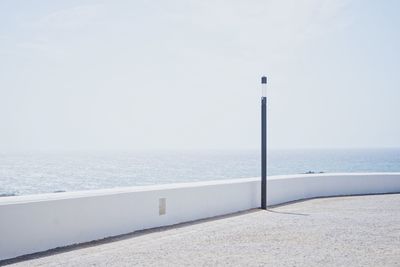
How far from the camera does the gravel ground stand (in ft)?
22.3

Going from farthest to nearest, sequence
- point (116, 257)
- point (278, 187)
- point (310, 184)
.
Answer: point (310, 184) < point (278, 187) < point (116, 257)

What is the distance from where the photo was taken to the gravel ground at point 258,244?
6805 millimetres

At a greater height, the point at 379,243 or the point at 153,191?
the point at 153,191

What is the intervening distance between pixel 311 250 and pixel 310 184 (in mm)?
8312

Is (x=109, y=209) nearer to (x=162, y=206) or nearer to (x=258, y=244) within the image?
(x=162, y=206)

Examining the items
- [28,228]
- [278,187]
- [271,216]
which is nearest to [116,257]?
[28,228]

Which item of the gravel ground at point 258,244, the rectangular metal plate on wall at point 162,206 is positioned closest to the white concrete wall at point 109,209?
the rectangular metal plate on wall at point 162,206

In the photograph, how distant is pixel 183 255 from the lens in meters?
7.14

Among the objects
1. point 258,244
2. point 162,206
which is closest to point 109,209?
point 162,206

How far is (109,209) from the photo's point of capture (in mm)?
8820

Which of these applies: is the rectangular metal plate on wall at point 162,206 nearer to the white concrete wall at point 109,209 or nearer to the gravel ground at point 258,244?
the white concrete wall at point 109,209

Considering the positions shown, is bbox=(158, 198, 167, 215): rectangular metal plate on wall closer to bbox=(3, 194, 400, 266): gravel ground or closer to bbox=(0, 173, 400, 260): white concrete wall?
bbox=(0, 173, 400, 260): white concrete wall

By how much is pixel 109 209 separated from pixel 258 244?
2.58m

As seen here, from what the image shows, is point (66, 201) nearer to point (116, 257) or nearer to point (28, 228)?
point (28, 228)
